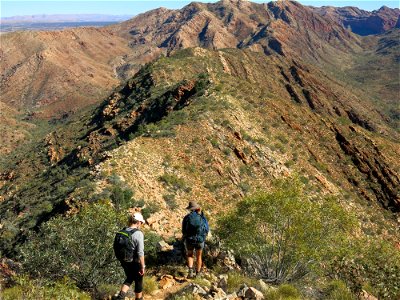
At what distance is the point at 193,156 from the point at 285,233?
53.5 ft

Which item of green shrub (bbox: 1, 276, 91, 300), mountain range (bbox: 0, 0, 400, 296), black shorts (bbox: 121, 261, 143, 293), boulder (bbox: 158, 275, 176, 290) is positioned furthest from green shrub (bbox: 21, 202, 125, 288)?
mountain range (bbox: 0, 0, 400, 296)

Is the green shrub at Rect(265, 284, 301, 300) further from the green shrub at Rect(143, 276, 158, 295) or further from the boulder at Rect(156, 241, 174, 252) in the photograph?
the boulder at Rect(156, 241, 174, 252)

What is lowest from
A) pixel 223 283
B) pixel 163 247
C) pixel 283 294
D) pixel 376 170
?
pixel 376 170

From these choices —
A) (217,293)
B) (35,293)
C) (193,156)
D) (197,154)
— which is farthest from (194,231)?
(197,154)

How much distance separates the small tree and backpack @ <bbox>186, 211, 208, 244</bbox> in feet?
6.77

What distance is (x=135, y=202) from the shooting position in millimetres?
22422

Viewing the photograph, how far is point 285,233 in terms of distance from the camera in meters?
13.8

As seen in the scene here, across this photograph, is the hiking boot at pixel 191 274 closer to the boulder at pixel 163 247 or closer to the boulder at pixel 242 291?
the boulder at pixel 242 291

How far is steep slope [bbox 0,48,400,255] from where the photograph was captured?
26.2 metres

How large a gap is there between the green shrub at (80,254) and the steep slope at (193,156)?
855 cm

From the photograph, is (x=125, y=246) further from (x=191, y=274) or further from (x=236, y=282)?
(x=236, y=282)

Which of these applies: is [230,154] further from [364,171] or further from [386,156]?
[386,156]

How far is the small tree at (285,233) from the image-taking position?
13.7 m

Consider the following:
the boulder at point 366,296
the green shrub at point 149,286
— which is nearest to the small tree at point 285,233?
the boulder at point 366,296
